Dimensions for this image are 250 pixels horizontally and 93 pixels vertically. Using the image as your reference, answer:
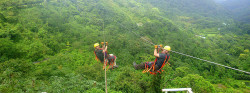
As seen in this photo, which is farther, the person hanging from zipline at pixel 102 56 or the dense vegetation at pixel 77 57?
the person hanging from zipline at pixel 102 56

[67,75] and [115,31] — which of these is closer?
[67,75]

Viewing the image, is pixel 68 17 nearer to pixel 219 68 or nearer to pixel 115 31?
pixel 115 31

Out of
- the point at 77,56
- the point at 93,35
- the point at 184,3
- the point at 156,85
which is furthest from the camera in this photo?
the point at 184,3

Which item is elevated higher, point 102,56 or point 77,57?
point 102,56

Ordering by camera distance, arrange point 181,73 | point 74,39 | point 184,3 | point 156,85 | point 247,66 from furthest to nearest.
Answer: point 184,3 < point 247,66 < point 74,39 < point 181,73 < point 156,85

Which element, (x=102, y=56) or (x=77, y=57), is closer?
(x=102, y=56)

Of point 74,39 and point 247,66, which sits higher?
point 74,39

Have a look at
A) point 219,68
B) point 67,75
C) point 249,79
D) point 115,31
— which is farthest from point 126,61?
point 249,79

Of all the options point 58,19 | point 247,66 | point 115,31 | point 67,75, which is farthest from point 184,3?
point 67,75

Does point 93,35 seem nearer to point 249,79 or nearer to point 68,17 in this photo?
point 68,17

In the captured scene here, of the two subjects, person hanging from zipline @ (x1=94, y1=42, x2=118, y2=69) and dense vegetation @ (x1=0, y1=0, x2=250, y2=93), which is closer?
dense vegetation @ (x1=0, y1=0, x2=250, y2=93)

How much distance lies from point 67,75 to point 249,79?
600 inches

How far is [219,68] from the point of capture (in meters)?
10.7

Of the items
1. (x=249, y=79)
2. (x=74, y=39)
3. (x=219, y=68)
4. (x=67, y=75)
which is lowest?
(x=249, y=79)
